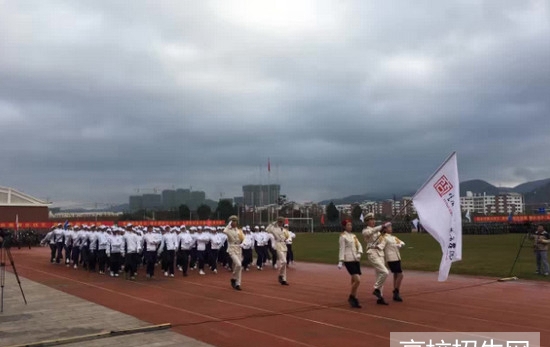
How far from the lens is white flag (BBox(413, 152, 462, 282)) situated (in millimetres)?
10141

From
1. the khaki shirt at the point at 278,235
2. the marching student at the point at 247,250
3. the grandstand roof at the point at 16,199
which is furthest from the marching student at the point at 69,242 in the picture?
the grandstand roof at the point at 16,199

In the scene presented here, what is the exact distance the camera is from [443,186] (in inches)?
414

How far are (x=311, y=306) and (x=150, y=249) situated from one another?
8302 mm

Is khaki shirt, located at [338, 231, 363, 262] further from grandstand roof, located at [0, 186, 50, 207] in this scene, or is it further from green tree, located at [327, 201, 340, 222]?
green tree, located at [327, 201, 340, 222]

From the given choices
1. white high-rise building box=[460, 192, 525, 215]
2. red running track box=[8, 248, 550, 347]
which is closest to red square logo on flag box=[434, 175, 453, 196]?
red running track box=[8, 248, 550, 347]

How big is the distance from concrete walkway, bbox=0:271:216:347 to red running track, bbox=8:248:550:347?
391 millimetres

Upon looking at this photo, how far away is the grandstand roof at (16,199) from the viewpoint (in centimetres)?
5356

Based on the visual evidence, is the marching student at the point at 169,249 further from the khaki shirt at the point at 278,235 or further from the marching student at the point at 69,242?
the marching student at the point at 69,242

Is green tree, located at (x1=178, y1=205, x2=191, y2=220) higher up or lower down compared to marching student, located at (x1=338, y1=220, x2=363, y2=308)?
higher up

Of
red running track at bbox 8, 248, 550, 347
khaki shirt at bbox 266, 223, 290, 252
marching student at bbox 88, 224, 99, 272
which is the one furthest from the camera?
marching student at bbox 88, 224, 99, 272

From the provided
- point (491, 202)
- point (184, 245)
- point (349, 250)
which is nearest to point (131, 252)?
point (184, 245)

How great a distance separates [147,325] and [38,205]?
51.8 m

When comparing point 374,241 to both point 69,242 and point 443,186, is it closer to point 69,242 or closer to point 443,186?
point 443,186

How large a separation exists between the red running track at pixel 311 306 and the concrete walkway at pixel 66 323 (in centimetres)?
39
